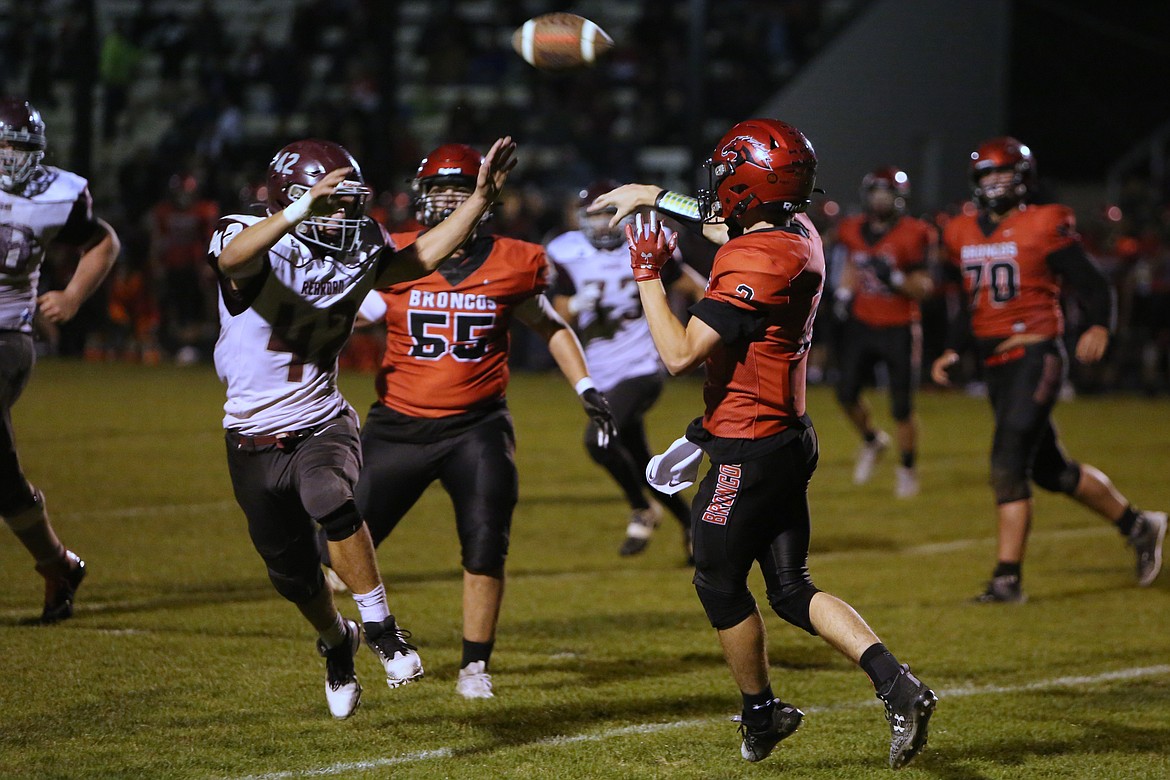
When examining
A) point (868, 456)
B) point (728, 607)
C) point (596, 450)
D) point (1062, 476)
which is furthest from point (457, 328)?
point (868, 456)

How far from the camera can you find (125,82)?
77.5 feet

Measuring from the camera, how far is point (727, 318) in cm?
407

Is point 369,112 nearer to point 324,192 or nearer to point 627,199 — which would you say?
point 627,199

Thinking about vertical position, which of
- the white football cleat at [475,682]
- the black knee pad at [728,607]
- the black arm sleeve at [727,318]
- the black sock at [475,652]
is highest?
the black arm sleeve at [727,318]

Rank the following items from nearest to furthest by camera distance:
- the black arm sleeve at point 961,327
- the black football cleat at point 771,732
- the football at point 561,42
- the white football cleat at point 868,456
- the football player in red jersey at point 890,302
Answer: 1. the black football cleat at point 771,732
2. the football at point 561,42
3. the black arm sleeve at point 961,327
4. the football player in red jersey at point 890,302
5. the white football cleat at point 868,456

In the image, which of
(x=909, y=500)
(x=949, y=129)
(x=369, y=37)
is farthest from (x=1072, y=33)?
(x=909, y=500)

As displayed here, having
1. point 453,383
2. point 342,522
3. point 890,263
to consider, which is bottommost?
point 890,263

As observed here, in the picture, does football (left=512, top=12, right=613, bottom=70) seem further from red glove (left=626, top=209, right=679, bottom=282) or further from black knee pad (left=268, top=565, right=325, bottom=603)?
black knee pad (left=268, top=565, right=325, bottom=603)

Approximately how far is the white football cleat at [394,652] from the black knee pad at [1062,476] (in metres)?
3.90

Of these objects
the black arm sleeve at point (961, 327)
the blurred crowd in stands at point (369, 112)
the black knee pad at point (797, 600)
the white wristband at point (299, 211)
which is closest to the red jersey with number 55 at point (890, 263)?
the black arm sleeve at point (961, 327)

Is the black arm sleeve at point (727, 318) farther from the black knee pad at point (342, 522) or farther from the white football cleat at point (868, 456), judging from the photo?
the white football cleat at point (868, 456)

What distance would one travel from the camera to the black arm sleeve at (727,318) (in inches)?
160

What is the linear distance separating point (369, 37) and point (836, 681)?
777 inches

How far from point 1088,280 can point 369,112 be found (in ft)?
53.2
